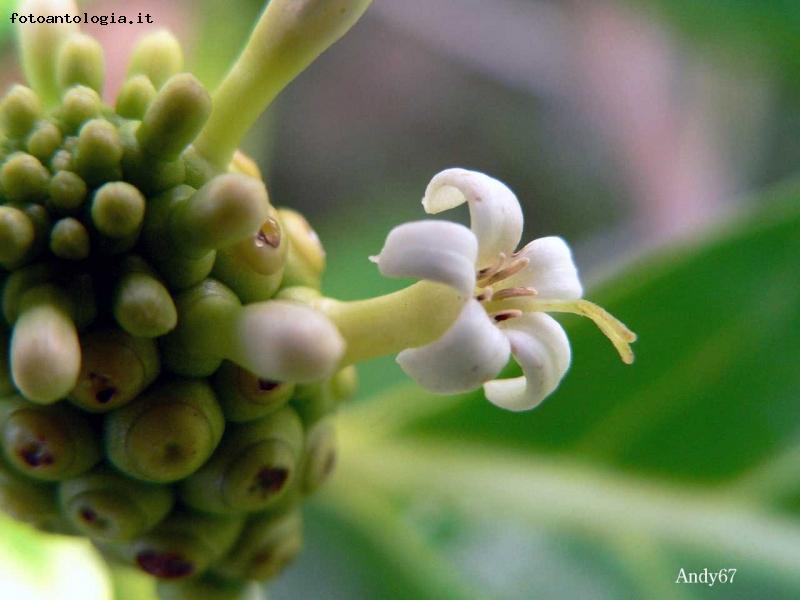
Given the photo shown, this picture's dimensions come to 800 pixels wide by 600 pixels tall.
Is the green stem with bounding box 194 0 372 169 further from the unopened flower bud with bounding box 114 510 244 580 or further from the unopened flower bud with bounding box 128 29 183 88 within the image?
the unopened flower bud with bounding box 114 510 244 580

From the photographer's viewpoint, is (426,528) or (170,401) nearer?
(170,401)

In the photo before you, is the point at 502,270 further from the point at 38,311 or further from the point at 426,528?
the point at 426,528

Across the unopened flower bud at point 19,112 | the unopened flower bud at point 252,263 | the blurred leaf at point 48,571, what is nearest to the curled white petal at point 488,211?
the unopened flower bud at point 252,263

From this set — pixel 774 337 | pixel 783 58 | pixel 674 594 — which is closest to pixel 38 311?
pixel 674 594

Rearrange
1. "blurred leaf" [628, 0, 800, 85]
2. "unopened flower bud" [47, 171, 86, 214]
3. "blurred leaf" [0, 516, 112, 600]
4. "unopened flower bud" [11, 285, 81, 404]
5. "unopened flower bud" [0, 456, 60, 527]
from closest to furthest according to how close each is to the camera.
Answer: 1. "unopened flower bud" [11, 285, 81, 404]
2. "unopened flower bud" [47, 171, 86, 214]
3. "unopened flower bud" [0, 456, 60, 527]
4. "blurred leaf" [0, 516, 112, 600]
5. "blurred leaf" [628, 0, 800, 85]

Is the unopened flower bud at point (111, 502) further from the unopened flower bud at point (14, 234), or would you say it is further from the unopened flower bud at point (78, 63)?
the unopened flower bud at point (78, 63)

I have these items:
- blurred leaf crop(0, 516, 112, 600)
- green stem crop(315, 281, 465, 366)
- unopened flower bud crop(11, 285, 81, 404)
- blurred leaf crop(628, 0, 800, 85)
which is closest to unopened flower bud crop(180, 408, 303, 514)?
green stem crop(315, 281, 465, 366)
